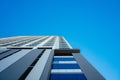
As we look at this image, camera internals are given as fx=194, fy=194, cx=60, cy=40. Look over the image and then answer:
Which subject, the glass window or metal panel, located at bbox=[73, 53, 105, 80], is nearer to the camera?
metal panel, located at bbox=[73, 53, 105, 80]

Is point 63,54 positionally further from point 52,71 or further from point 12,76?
point 12,76

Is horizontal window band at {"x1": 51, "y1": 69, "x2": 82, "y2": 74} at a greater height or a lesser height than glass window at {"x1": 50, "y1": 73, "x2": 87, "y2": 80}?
greater

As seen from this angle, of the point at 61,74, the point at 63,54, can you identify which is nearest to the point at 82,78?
the point at 61,74

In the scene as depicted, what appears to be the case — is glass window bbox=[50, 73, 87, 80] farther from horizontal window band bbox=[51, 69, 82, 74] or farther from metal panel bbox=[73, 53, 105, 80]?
horizontal window band bbox=[51, 69, 82, 74]

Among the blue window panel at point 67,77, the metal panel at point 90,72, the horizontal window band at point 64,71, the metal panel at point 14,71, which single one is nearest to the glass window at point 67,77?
the blue window panel at point 67,77

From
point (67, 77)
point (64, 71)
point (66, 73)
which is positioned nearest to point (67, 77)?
point (67, 77)

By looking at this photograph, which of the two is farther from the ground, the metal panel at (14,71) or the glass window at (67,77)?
the metal panel at (14,71)

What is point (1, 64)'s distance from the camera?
1897cm

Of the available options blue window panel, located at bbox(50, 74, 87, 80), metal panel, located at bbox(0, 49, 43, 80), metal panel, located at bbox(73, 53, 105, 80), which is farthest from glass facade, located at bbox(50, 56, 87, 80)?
metal panel, located at bbox(0, 49, 43, 80)

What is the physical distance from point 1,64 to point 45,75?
5.71m

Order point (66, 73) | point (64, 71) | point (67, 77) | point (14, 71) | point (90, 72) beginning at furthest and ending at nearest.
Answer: point (64, 71) → point (66, 73) → point (90, 72) → point (67, 77) → point (14, 71)

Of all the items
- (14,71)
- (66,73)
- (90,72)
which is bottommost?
(66,73)

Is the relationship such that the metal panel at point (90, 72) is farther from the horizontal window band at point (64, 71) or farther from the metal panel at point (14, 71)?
the metal panel at point (14, 71)

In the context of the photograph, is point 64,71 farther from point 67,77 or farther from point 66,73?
point 67,77
